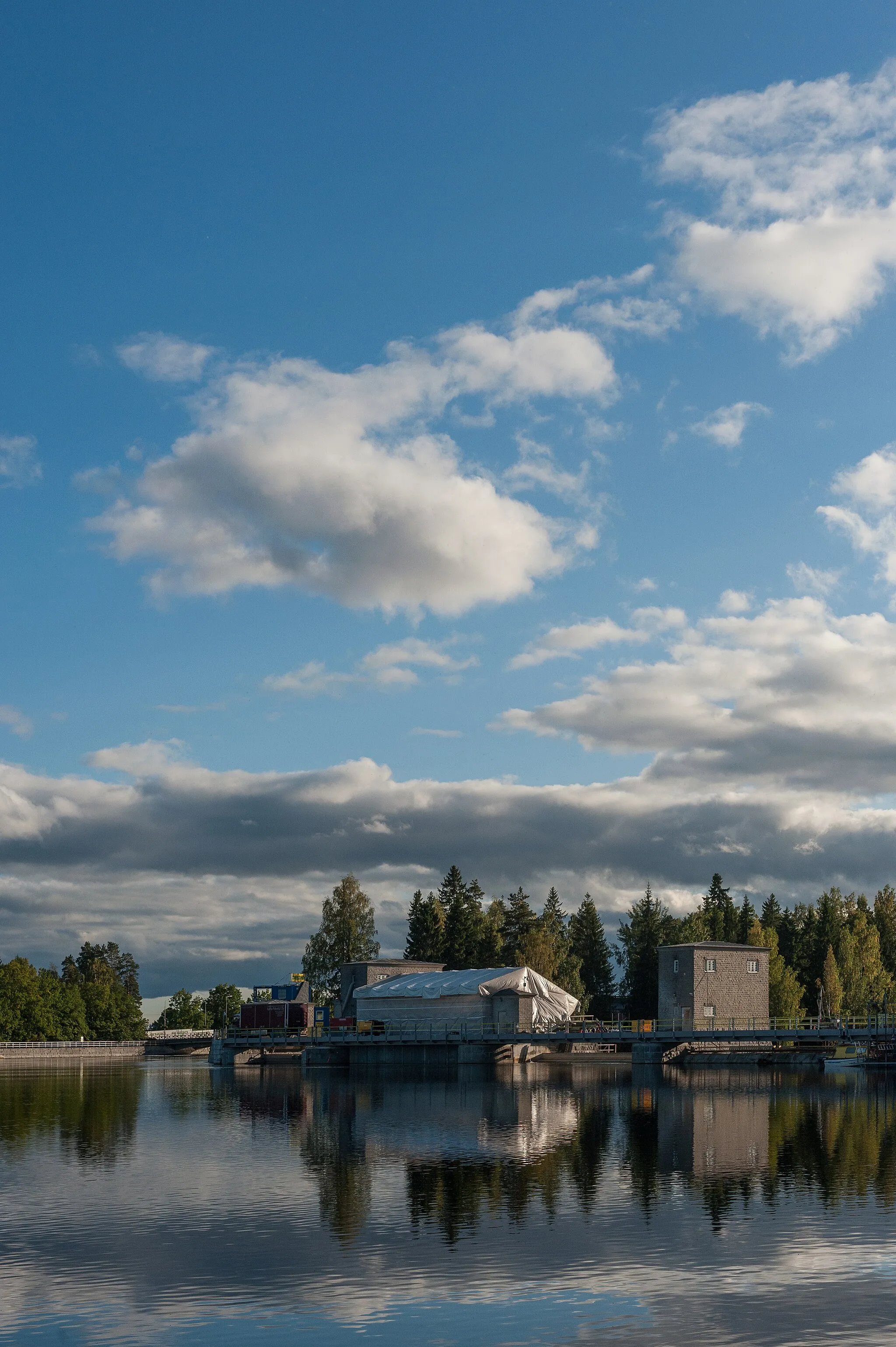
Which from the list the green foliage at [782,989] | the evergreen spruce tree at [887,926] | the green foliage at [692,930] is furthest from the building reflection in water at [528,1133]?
the evergreen spruce tree at [887,926]

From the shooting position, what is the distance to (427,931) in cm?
15938

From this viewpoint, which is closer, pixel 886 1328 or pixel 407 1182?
pixel 886 1328

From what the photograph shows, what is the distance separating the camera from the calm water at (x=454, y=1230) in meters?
22.0

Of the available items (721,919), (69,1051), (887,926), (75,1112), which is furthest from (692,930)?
(75,1112)

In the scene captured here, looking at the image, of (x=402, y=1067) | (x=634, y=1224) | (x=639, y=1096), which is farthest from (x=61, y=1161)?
(x=402, y=1067)

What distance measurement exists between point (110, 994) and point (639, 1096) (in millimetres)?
139222

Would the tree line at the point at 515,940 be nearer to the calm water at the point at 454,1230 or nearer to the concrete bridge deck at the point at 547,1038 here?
the concrete bridge deck at the point at 547,1038

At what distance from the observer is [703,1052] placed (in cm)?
10738

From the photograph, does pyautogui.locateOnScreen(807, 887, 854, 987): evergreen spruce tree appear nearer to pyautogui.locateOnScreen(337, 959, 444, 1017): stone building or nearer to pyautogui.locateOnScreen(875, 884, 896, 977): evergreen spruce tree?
pyautogui.locateOnScreen(875, 884, 896, 977): evergreen spruce tree

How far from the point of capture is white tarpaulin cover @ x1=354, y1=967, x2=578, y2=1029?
11138 centimetres

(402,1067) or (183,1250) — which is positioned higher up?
(183,1250)

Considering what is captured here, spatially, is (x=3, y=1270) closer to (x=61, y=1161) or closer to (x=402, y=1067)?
(x=61, y=1161)

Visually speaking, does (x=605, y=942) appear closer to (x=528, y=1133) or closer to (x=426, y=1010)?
(x=426, y=1010)

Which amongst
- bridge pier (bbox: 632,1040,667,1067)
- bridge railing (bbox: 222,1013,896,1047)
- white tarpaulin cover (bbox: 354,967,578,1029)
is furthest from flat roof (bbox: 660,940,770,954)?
bridge pier (bbox: 632,1040,667,1067)
